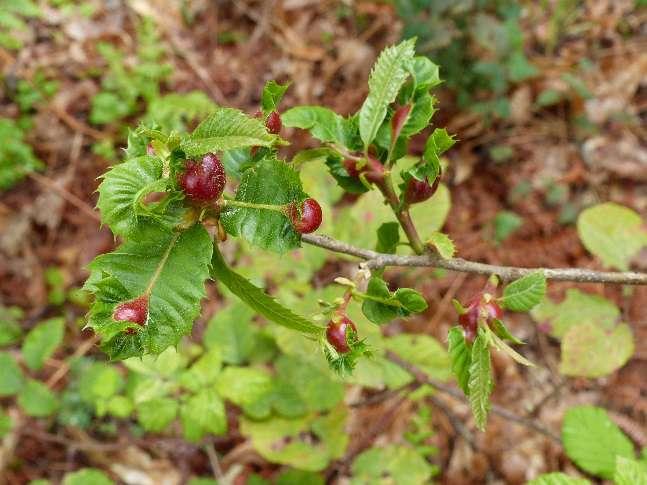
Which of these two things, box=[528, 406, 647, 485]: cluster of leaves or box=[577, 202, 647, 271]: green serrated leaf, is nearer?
box=[528, 406, 647, 485]: cluster of leaves

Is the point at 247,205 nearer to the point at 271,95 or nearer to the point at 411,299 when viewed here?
the point at 271,95

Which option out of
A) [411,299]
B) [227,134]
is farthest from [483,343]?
[227,134]

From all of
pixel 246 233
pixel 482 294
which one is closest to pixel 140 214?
pixel 246 233

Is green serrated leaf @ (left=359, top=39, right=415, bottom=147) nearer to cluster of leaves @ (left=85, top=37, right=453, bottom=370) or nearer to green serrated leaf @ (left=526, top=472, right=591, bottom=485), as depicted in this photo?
cluster of leaves @ (left=85, top=37, right=453, bottom=370)

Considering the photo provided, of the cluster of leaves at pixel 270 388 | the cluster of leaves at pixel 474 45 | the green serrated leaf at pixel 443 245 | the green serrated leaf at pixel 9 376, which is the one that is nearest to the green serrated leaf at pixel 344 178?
the green serrated leaf at pixel 443 245

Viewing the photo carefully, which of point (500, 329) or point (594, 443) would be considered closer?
point (500, 329)

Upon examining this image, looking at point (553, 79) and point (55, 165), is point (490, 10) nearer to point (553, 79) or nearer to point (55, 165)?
point (553, 79)

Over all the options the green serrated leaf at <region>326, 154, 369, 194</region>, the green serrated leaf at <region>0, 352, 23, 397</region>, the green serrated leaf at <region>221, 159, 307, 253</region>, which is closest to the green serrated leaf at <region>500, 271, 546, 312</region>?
the green serrated leaf at <region>326, 154, 369, 194</region>
